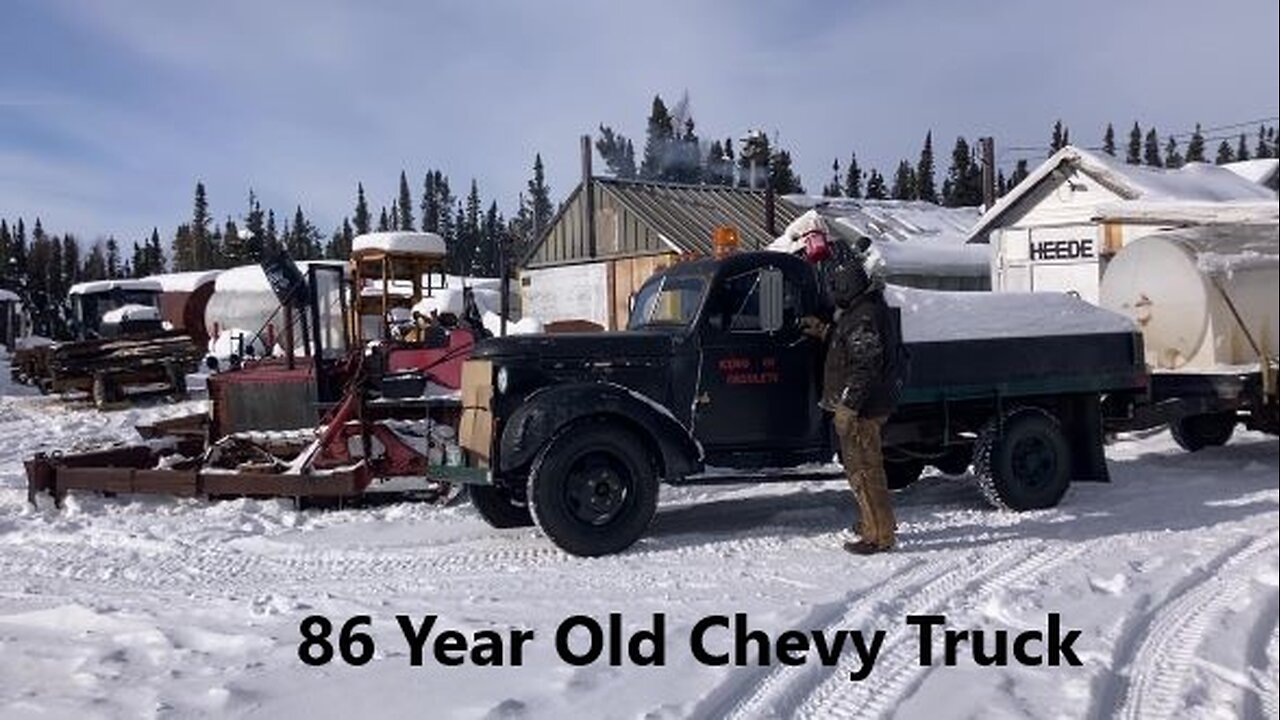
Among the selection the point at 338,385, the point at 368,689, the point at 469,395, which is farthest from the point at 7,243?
the point at 368,689

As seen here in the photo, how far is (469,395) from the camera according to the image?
748cm

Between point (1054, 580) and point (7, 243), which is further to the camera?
point (7, 243)

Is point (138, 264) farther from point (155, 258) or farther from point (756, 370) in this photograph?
point (756, 370)

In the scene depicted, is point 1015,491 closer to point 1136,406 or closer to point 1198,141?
point 1136,406

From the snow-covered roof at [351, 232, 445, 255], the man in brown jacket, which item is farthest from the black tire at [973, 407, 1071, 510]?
the snow-covered roof at [351, 232, 445, 255]

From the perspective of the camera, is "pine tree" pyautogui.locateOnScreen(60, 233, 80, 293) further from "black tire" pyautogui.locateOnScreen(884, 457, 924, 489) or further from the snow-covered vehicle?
"black tire" pyautogui.locateOnScreen(884, 457, 924, 489)

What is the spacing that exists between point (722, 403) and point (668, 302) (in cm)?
92

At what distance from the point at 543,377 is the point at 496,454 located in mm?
601

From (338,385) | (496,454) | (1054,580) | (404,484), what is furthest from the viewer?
(338,385)

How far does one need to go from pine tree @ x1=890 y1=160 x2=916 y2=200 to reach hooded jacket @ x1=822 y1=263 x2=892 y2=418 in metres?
4.28

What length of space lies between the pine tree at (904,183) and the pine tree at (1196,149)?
538 millimetres

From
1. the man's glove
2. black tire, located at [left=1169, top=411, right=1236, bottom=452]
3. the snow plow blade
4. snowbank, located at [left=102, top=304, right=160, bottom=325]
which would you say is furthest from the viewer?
snowbank, located at [left=102, top=304, right=160, bottom=325]

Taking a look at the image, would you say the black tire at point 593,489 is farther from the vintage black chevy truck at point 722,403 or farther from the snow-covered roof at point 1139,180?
the snow-covered roof at point 1139,180

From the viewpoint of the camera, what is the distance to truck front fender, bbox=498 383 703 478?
6.89 meters
